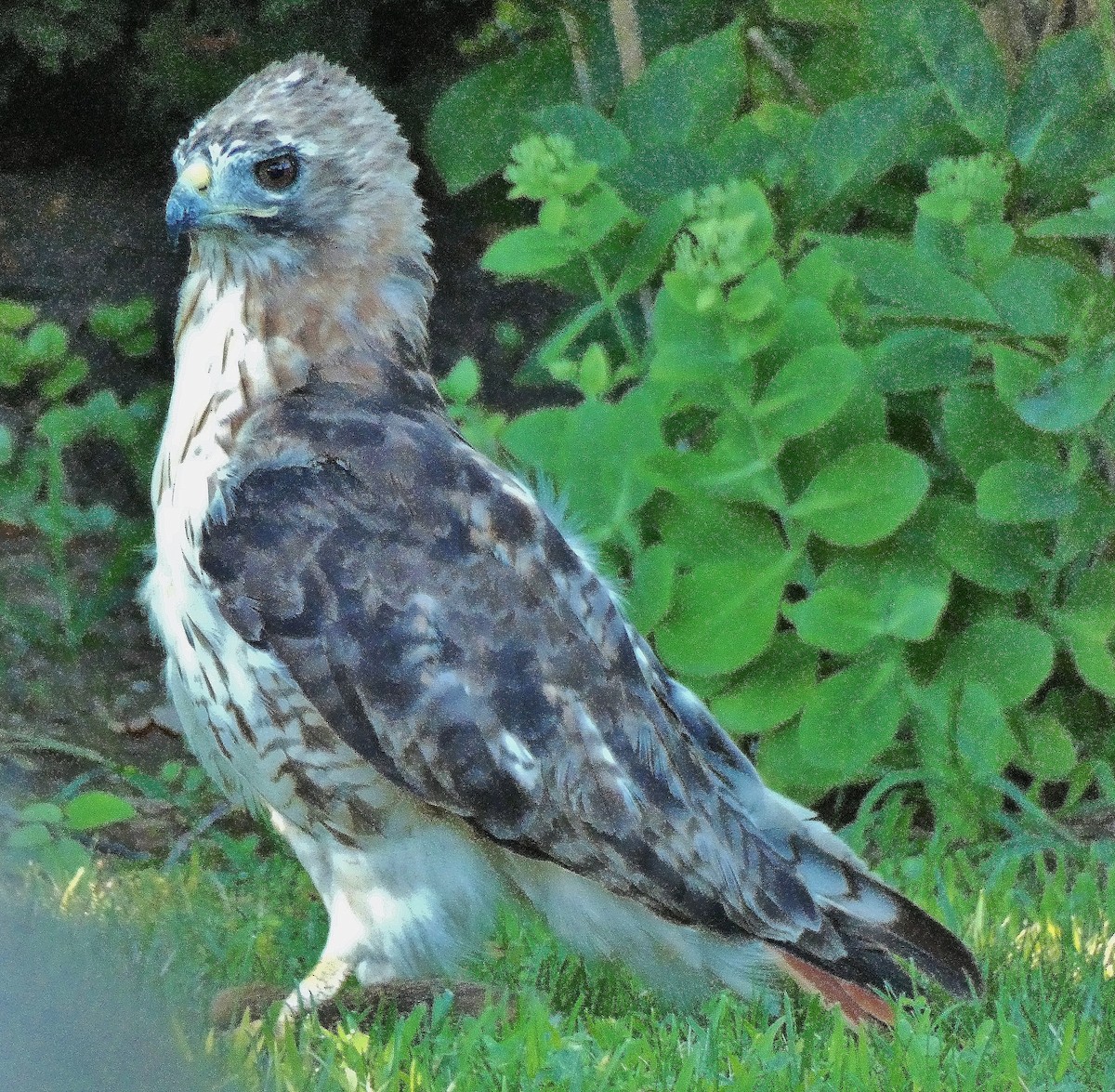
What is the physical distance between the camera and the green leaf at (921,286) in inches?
130

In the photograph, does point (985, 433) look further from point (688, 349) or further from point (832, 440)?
point (688, 349)

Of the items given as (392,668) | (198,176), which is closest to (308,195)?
(198,176)

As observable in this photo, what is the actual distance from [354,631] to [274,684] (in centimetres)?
13

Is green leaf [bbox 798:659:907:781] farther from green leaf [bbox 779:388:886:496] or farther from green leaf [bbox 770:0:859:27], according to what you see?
green leaf [bbox 770:0:859:27]

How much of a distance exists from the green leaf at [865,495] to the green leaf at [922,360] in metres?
0.15

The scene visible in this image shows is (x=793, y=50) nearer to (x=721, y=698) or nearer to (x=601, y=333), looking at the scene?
(x=601, y=333)

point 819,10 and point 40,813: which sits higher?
point 819,10

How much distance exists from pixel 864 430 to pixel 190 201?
1.46 metres

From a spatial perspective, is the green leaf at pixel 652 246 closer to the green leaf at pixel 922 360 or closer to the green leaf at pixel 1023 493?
the green leaf at pixel 922 360

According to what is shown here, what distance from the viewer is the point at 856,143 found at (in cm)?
356

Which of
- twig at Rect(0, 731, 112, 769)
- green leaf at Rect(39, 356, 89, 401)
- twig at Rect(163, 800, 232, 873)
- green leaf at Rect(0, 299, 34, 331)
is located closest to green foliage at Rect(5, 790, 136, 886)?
twig at Rect(163, 800, 232, 873)

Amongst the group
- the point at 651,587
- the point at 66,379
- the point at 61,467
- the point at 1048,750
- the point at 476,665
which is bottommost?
the point at 1048,750

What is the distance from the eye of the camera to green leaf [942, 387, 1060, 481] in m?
3.40

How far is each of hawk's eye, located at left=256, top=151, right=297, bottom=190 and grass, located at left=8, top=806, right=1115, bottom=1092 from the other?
105 cm
